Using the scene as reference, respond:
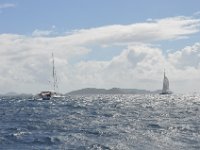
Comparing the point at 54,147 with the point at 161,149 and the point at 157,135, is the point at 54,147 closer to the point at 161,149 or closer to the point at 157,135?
the point at 161,149

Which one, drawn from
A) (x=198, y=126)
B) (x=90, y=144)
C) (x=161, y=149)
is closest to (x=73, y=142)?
(x=90, y=144)

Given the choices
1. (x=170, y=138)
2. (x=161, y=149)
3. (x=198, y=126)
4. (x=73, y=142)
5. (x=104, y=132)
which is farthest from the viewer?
(x=198, y=126)

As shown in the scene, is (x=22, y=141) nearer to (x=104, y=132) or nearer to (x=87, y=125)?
(x=104, y=132)

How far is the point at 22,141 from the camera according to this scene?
48.2 m

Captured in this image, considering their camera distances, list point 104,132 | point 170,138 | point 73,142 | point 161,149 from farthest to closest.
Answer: point 104,132, point 170,138, point 73,142, point 161,149

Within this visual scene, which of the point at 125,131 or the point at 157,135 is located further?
the point at 125,131

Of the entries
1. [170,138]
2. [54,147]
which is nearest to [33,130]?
[54,147]

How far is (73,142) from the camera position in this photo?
4750cm

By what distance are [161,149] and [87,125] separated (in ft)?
71.9

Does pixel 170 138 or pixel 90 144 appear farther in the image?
pixel 170 138

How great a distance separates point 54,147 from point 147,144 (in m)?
9.61

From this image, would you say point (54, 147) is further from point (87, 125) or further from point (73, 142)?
point (87, 125)

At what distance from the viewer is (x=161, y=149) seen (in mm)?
44188

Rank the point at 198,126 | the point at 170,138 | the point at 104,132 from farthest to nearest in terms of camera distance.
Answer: the point at 198,126
the point at 104,132
the point at 170,138
